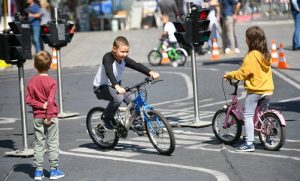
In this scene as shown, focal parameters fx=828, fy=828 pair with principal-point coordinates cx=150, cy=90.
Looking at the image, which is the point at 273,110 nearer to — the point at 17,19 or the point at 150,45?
the point at 17,19

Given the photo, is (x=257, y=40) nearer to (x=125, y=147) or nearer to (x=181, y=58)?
(x=125, y=147)

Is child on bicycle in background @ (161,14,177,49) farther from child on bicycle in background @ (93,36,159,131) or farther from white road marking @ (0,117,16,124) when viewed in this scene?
child on bicycle in background @ (93,36,159,131)

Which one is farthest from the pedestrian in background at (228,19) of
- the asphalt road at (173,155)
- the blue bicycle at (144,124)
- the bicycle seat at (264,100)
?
the bicycle seat at (264,100)

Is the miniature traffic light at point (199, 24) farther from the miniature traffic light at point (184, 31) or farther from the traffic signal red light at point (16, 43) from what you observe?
the traffic signal red light at point (16, 43)

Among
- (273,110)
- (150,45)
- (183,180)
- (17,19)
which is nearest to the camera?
(183,180)

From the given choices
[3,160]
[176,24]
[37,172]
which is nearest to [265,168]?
[37,172]

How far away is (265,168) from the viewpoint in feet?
30.8

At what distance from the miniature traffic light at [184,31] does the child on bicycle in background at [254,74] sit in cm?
266

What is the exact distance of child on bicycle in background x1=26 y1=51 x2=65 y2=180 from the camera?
9.34 meters

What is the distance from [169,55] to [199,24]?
1049cm

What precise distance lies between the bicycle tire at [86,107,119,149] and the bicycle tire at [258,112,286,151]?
78.2 inches

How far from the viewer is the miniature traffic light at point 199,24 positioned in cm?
1309

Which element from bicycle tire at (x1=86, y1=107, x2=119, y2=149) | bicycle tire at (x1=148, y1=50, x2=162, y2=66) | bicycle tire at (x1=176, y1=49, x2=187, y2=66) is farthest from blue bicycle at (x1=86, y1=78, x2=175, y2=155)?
bicycle tire at (x1=148, y1=50, x2=162, y2=66)

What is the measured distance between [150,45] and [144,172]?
2143 cm
